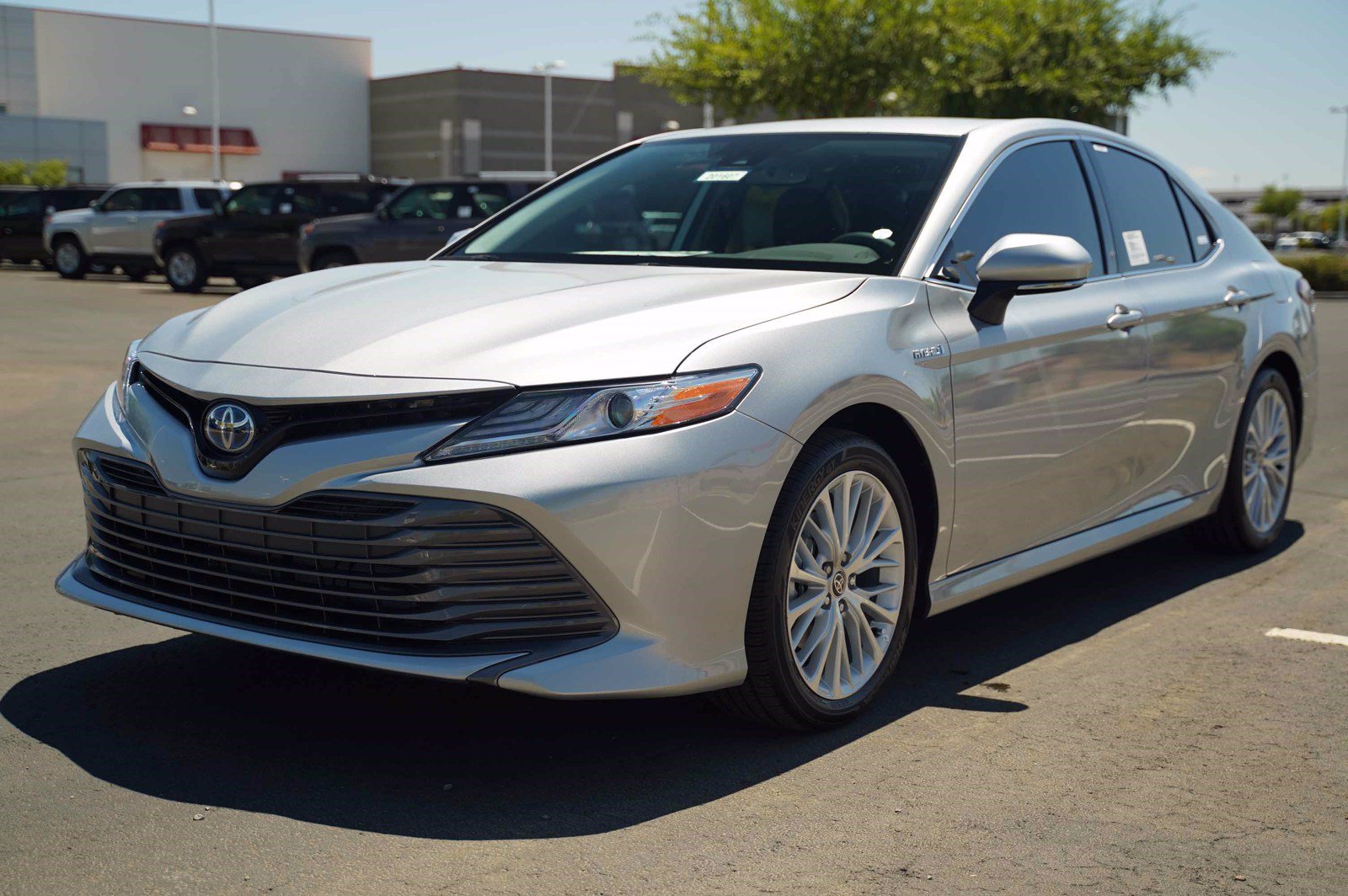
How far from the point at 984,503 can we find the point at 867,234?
34.0 inches

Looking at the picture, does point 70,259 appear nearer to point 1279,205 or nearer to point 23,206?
point 23,206

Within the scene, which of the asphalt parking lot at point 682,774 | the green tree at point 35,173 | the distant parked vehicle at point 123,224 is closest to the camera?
the asphalt parking lot at point 682,774

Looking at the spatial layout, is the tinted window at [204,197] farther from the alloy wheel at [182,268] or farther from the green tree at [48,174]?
the green tree at [48,174]

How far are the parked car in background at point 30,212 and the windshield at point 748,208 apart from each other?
30.0 meters

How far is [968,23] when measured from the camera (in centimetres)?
3481

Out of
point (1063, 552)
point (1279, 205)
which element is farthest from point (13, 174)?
point (1279, 205)

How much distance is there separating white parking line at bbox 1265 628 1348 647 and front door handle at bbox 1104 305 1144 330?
1143mm

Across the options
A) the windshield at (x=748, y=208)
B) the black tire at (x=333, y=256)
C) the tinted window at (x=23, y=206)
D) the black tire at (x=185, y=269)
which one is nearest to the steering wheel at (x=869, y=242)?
the windshield at (x=748, y=208)

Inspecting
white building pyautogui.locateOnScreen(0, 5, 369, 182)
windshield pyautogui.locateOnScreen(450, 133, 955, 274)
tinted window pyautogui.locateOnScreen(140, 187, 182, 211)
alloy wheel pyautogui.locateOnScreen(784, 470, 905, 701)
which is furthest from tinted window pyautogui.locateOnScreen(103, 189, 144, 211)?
white building pyautogui.locateOnScreen(0, 5, 369, 182)

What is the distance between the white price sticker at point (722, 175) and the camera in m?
5.00

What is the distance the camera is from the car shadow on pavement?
3451mm

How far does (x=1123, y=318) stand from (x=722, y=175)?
1.40 metres

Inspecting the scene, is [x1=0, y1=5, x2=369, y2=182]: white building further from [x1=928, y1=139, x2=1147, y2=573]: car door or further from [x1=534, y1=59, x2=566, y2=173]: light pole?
[x1=928, y1=139, x2=1147, y2=573]: car door

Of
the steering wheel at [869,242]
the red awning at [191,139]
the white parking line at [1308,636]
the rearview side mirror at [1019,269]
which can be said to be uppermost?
the red awning at [191,139]
